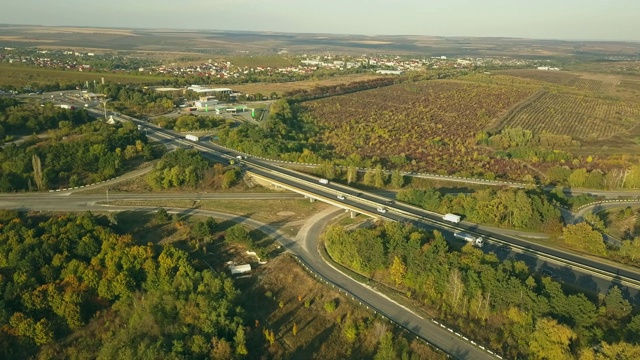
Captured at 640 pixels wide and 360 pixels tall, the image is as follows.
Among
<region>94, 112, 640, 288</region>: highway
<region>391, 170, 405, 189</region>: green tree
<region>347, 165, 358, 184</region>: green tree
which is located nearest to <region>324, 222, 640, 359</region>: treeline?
<region>94, 112, 640, 288</region>: highway

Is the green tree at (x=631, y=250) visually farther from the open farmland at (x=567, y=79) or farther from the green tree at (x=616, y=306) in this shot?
the open farmland at (x=567, y=79)

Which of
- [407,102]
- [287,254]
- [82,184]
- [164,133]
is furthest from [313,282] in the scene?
[407,102]

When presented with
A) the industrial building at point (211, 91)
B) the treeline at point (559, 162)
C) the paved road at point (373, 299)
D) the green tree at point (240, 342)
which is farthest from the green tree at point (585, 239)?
the industrial building at point (211, 91)

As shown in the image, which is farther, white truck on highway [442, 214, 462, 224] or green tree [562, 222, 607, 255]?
white truck on highway [442, 214, 462, 224]

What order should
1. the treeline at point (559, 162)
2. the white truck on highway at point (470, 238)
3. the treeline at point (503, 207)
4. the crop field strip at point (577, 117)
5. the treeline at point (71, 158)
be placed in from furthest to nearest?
the crop field strip at point (577, 117), the treeline at point (559, 162), the treeline at point (71, 158), the treeline at point (503, 207), the white truck on highway at point (470, 238)

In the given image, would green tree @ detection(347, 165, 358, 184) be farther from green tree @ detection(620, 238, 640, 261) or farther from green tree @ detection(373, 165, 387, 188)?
green tree @ detection(620, 238, 640, 261)

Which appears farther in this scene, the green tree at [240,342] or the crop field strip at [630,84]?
the crop field strip at [630,84]

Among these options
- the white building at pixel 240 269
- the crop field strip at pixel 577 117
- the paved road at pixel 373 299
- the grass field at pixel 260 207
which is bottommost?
the white building at pixel 240 269
